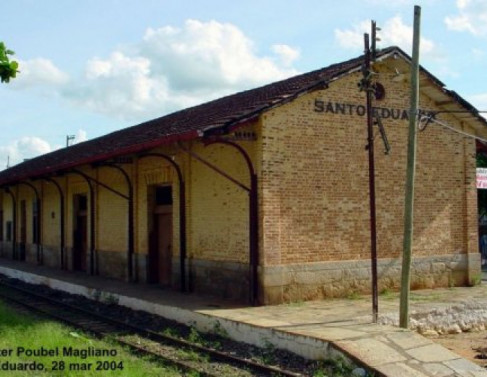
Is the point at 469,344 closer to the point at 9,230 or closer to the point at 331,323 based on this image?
the point at 331,323

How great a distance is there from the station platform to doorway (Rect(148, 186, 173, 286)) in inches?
30.3

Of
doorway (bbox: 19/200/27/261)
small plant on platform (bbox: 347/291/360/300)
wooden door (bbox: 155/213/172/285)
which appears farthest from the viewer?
doorway (bbox: 19/200/27/261)

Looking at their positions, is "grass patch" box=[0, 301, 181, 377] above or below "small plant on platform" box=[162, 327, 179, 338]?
above

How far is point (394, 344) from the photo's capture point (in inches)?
358

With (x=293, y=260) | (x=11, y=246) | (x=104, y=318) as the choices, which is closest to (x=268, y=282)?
(x=293, y=260)

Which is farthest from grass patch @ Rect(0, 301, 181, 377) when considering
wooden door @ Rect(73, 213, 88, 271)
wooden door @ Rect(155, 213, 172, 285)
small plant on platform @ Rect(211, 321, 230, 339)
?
wooden door @ Rect(73, 213, 88, 271)

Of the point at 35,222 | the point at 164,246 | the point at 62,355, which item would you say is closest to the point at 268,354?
the point at 62,355

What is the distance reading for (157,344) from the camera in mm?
10719

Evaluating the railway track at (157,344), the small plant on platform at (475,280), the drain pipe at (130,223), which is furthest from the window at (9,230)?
the small plant on platform at (475,280)

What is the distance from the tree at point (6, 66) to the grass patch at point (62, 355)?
11.8ft

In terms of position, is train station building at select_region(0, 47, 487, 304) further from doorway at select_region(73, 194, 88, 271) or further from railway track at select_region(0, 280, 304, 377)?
doorway at select_region(73, 194, 88, 271)

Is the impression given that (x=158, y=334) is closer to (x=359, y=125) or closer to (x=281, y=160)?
(x=281, y=160)

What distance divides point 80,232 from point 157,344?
40.3 ft

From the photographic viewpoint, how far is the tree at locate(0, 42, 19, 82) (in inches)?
294
